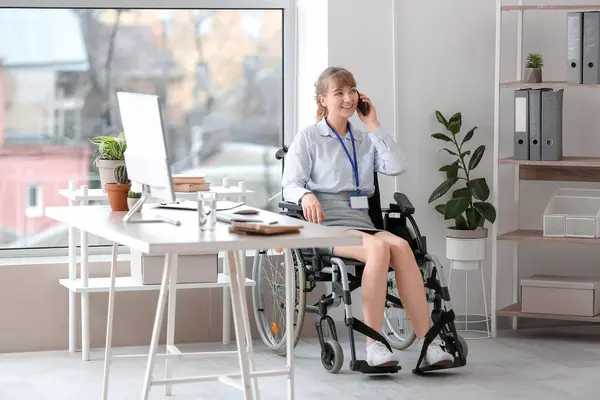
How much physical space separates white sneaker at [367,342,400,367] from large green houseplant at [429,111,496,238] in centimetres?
97

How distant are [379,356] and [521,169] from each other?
1536 mm

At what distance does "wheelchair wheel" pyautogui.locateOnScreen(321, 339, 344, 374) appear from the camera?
435 cm

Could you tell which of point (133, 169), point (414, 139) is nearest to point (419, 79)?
point (414, 139)

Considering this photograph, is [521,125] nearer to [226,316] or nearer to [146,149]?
[226,316]

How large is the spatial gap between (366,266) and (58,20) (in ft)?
6.44

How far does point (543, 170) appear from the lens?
5344 mm

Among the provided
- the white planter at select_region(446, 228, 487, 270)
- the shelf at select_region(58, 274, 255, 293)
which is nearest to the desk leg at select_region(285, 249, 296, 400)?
the shelf at select_region(58, 274, 255, 293)

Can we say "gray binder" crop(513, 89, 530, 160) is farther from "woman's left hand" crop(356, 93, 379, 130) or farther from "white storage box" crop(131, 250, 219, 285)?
"white storage box" crop(131, 250, 219, 285)

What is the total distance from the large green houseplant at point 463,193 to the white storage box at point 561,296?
0.35 meters

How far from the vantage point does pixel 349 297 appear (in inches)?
165

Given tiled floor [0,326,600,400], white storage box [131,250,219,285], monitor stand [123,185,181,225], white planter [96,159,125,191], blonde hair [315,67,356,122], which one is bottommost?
tiled floor [0,326,600,400]

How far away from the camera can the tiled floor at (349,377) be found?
4105 mm

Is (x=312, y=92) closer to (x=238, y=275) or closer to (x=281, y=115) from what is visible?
(x=281, y=115)

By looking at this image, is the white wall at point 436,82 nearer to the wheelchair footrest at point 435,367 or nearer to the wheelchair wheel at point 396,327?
the wheelchair wheel at point 396,327
